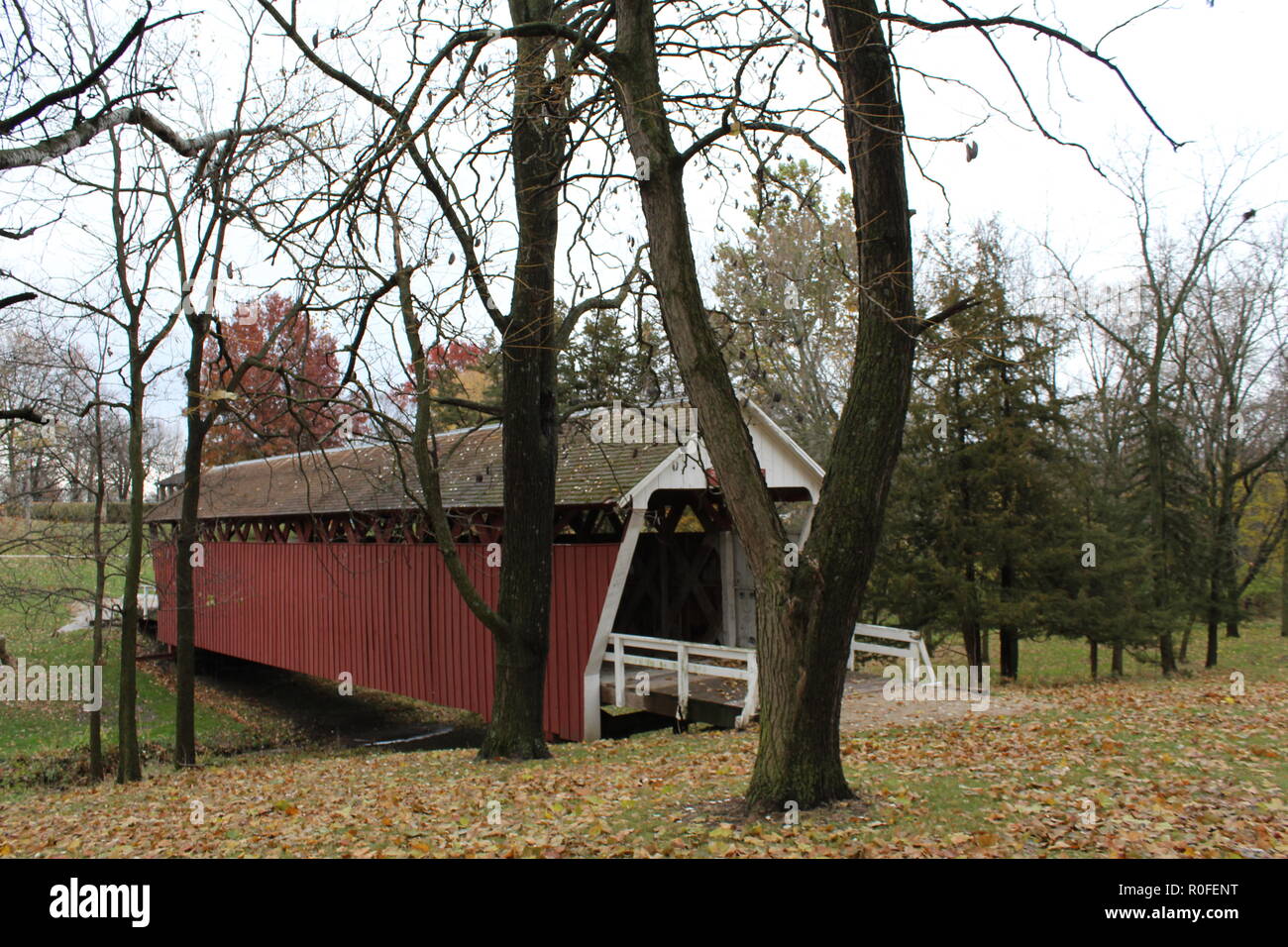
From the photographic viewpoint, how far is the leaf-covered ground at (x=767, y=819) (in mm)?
4613

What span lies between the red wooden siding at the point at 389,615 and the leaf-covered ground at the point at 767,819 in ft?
5.85

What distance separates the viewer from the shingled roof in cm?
1061

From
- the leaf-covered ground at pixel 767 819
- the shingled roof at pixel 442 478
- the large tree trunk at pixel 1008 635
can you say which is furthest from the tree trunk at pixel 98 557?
the large tree trunk at pixel 1008 635

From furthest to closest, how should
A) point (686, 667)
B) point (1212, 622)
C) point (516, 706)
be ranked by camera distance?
point (1212, 622) < point (686, 667) < point (516, 706)

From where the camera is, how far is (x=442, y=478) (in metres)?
13.9

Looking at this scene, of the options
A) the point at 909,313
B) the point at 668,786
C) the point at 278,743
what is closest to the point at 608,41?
the point at 909,313

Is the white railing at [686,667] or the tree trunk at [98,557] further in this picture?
the tree trunk at [98,557]

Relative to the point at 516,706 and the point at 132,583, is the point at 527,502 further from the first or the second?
the point at 132,583

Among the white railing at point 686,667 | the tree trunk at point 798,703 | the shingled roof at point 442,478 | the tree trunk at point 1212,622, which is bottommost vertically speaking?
the tree trunk at point 1212,622

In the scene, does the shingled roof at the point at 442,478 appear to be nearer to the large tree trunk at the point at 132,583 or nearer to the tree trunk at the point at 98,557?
the large tree trunk at the point at 132,583

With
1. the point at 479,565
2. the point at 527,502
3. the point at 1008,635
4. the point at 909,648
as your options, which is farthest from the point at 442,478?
the point at 1008,635

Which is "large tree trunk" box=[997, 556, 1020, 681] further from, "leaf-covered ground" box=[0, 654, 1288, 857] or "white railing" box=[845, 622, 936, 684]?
"leaf-covered ground" box=[0, 654, 1288, 857]

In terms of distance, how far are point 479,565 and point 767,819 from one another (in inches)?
320
